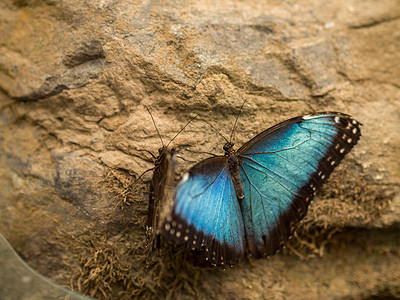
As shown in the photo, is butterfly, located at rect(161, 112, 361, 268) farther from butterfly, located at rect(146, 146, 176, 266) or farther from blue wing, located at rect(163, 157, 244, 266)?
butterfly, located at rect(146, 146, 176, 266)

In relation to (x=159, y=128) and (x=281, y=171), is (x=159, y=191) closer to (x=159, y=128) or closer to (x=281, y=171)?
(x=159, y=128)

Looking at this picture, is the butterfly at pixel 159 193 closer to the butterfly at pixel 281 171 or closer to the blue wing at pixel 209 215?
the blue wing at pixel 209 215

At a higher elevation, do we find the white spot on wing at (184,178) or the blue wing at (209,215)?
the white spot on wing at (184,178)

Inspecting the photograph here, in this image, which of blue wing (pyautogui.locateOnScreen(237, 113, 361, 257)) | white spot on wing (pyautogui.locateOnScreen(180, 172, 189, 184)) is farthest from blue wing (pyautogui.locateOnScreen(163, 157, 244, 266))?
blue wing (pyautogui.locateOnScreen(237, 113, 361, 257))

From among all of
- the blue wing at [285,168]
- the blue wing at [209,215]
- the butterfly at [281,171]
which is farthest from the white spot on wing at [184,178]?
the blue wing at [285,168]

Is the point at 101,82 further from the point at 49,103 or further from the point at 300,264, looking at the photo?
the point at 300,264

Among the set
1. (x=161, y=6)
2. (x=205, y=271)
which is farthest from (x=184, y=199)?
(x=161, y=6)
